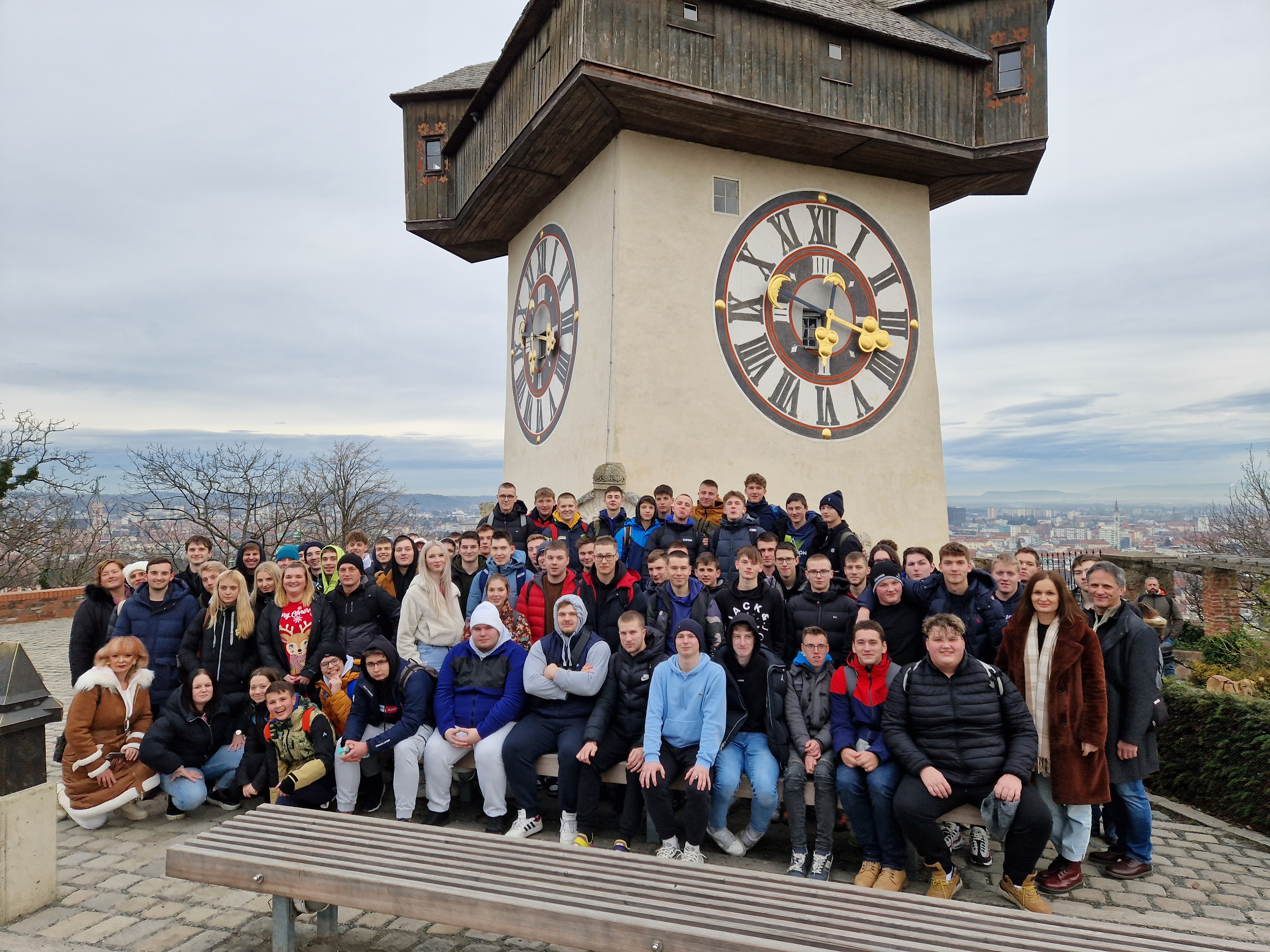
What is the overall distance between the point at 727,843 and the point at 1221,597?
1155 cm

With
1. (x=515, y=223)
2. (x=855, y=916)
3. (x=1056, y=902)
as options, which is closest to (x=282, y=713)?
(x=855, y=916)

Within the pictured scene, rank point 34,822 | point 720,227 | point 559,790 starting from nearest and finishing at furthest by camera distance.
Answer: point 34,822, point 559,790, point 720,227

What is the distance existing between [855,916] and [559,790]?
87.1 inches

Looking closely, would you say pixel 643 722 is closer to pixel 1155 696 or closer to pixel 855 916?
pixel 855 916

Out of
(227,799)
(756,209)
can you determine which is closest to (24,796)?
(227,799)

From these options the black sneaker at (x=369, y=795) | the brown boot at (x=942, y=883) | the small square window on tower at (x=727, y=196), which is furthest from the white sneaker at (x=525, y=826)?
the small square window on tower at (x=727, y=196)

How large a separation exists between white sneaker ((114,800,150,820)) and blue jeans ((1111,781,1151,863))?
18.8 feet

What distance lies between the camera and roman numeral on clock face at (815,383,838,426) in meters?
10.7

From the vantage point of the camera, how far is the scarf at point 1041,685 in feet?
14.0

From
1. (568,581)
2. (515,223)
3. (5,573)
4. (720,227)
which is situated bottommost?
(5,573)

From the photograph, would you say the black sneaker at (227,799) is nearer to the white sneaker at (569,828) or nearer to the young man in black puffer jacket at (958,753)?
the white sneaker at (569,828)

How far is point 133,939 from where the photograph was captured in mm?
3613

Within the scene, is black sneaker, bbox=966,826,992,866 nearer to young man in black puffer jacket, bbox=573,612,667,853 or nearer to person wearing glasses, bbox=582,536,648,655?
young man in black puffer jacket, bbox=573,612,667,853

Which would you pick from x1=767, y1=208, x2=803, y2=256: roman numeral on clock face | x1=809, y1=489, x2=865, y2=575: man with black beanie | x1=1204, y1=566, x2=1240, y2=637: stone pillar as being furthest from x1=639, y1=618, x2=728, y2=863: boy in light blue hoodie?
x1=1204, y1=566, x2=1240, y2=637: stone pillar
